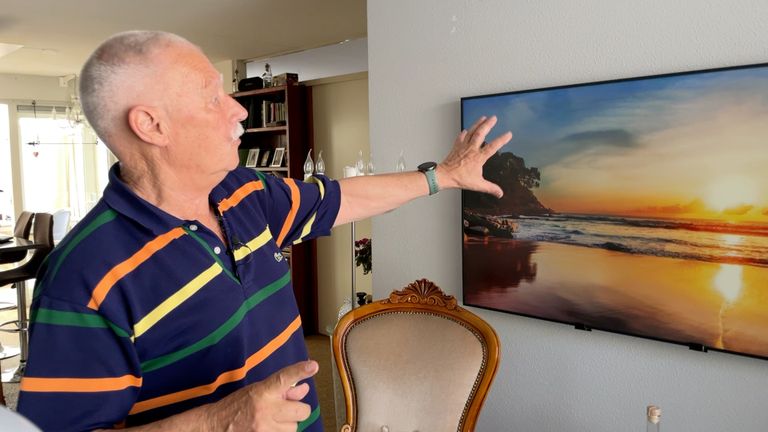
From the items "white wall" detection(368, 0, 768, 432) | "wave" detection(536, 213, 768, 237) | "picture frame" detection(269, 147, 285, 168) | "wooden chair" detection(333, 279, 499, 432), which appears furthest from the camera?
"picture frame" detection(269, 147, 285, 168)

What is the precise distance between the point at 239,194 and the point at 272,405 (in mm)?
623

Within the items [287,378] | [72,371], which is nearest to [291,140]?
[72,371]

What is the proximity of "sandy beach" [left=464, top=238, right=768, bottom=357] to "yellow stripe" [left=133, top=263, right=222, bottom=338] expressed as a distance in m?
1.53

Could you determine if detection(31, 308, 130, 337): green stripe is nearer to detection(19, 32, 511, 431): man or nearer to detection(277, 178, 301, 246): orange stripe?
detection(19, 32, 511, 431): man

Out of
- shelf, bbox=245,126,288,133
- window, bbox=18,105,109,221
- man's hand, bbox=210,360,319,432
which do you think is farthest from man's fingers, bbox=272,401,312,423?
window, bbox=18,105,109,221

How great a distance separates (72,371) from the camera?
37.4 inches

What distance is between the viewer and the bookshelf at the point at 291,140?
5.46 meters

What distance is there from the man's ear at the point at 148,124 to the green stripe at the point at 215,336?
1.16ft

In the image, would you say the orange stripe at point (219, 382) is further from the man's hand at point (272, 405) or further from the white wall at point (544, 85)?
the white wall at point (544, 85)

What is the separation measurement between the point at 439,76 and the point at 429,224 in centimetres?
68

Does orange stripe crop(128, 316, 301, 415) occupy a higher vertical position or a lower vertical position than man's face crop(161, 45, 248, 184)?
lower

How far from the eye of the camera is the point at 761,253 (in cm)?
182

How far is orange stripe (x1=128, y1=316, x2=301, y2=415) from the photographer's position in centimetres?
109

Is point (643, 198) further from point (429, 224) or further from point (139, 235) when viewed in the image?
point (139, 235)
